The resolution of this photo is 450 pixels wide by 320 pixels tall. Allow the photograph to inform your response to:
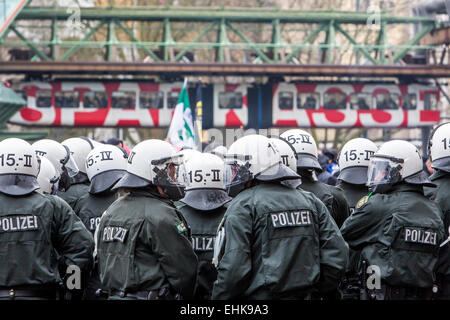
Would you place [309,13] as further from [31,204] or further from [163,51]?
[31,204]

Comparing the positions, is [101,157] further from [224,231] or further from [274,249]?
[274,249]

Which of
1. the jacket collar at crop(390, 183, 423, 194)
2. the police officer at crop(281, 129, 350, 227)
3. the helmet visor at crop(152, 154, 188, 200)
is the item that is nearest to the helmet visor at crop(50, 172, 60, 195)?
the helmet visor at crop(152, 154, 188, 200)

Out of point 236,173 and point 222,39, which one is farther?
point 222,39

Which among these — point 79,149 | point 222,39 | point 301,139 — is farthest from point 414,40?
point 301,139

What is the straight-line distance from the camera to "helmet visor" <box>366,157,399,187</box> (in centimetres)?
693

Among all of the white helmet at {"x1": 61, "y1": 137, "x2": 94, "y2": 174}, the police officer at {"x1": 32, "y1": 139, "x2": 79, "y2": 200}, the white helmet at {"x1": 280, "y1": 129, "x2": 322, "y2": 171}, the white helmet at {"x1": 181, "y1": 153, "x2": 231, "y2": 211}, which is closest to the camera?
the white helmet at {"x1": 181, "y1": 153, "x2": 231, "y2": 211}

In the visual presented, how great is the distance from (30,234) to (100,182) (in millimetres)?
1681

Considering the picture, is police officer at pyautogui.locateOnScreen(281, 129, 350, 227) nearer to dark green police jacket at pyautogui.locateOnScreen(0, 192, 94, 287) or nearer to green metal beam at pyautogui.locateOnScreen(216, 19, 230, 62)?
dark green police jacket at pyautogui.locateOnScreen(0, 192, 94, 287)

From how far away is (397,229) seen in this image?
21.9 feet

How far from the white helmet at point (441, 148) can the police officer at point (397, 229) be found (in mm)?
493

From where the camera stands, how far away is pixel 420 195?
6.86 m

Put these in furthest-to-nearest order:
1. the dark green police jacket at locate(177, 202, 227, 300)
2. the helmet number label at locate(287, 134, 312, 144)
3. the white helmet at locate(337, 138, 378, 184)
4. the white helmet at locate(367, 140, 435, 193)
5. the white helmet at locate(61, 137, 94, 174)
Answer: the white helmet at locate(61, 137, 94, 174) < the white helmet at locate(337, 138, 378, 184) < the helmet number label at locate(287, 134, 312, 144) < the white helmet at locate(367, 140, 435, 193) < the dark green police jacket at locate(177, 202, 227, 300)

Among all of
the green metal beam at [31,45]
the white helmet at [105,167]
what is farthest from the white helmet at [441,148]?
the green metal beam at [31,45]

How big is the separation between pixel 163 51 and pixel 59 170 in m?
22.3
